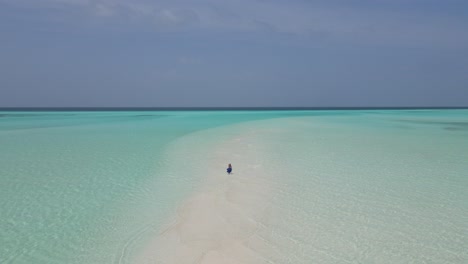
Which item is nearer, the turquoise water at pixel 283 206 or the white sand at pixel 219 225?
the white sand at pixel 219 225

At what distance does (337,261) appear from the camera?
3.64 metres

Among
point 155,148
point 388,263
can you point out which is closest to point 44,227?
point 388,263

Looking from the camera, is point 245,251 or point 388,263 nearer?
point 388,263

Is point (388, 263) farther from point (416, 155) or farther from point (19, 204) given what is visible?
point (416, 155)

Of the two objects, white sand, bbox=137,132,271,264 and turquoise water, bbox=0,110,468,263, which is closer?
white sand, bbox=137,132,271,264

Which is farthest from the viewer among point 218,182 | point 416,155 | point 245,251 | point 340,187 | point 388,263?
point 416,155

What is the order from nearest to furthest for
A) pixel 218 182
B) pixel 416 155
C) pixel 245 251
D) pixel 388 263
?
pixel 388 263, pixel 245 251, pixel 218 182, pixel 416 155

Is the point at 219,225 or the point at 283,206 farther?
the point at 283,206

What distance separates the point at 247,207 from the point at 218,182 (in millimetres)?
1794

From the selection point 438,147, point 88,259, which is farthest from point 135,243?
point 438,147

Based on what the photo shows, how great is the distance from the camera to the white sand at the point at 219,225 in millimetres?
3791

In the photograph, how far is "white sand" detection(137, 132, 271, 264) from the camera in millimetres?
3791

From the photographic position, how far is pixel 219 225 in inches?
186

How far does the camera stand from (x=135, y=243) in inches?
162
